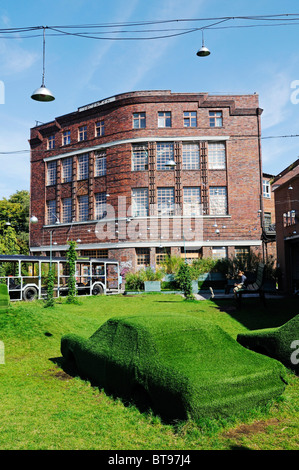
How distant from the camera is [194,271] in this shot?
99.5 ft

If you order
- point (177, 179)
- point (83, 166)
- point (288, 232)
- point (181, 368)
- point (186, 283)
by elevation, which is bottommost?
point (186, 283)

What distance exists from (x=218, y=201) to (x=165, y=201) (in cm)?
488

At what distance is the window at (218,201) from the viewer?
35.5 m

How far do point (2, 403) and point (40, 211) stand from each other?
3809 cm

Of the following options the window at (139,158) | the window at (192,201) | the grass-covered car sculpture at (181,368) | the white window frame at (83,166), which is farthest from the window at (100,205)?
the grass-covered car sculpture at (181,368)

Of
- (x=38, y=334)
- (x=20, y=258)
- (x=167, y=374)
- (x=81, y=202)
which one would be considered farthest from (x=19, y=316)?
(x=81, y=202)

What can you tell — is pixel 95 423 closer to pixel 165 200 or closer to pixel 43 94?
pixel 43 94

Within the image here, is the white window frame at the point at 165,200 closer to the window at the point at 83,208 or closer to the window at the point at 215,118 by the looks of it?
the window at the point at 215,118

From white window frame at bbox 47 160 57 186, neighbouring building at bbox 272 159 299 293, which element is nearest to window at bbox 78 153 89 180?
white window frame at bbox 47 160 57 186

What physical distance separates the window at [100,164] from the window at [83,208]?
273 centimetres

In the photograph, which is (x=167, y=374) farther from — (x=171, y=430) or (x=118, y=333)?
(x=118, y=333)

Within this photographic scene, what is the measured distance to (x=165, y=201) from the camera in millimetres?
35688

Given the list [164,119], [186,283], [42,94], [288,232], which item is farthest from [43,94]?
[164,119]

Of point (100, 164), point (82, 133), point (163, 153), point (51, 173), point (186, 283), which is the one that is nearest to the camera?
point (186, 283)
